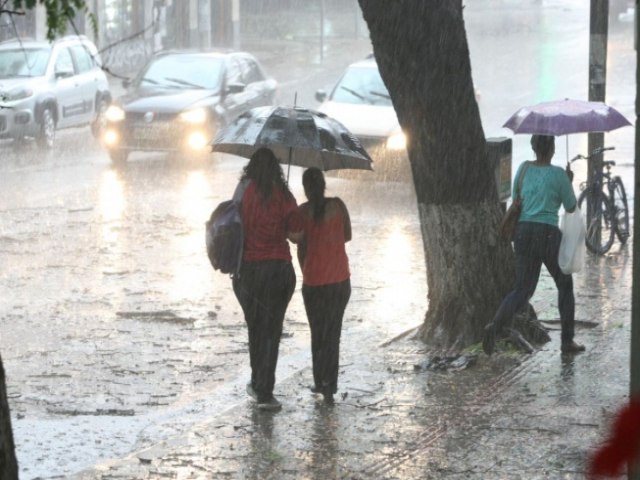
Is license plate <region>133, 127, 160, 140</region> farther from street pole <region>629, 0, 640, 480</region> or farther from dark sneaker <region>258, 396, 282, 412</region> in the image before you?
street pole <region>629, 0, 640, 480</region>

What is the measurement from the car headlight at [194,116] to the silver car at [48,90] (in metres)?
2.13

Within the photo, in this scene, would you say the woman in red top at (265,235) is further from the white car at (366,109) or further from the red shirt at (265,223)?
the white car at (366,109)

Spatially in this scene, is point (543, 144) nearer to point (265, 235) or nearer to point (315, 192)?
point (315, 192)

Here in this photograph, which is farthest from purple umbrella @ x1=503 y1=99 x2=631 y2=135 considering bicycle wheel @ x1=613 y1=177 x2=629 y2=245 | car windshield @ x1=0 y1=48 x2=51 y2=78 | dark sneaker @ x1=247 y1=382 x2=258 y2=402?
car windshield @ x1=0 y1=48 x2=51 y2=78

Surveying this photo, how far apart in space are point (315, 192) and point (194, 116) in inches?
523

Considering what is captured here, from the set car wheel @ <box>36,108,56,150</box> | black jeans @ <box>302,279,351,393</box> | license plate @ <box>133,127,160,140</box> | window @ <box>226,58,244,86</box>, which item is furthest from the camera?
car wheel @ <box>36,108,56,150</box>

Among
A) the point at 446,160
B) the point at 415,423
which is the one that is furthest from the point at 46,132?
the point at 415,423

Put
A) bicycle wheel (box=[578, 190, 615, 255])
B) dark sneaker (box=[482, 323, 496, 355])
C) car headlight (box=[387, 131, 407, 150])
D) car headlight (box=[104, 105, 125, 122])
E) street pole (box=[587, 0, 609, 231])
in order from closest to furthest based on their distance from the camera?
dark sneaker (box=[482, 323, 496, 355]) → bicycle wheel (box=[578, 190, 615, 255]) → street pole (box=[587, 0, 609, 231]) → car headlight (box=[387, 131, 407, 150]) → car headlight (box=[104, 105, 125, 122])

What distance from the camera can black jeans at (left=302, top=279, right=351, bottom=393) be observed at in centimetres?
822

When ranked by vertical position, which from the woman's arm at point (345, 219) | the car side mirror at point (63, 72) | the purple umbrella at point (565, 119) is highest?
the purple umbrella at point (565, 119)

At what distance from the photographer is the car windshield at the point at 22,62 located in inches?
939

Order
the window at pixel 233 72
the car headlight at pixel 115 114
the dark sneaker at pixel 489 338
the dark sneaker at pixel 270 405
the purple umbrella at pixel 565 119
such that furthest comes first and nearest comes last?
the window at pixel 233 72, the car headlight at pixel 115 114, the purple umbrella at pixel 565 119, the dark sneaker at pixel 489 338, the dark sneaker at pixel 270 405

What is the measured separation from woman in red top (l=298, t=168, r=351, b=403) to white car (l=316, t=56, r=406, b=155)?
30.0ft

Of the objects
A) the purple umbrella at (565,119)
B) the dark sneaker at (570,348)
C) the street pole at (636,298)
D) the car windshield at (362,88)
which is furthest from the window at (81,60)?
the street pole at (636,298)
